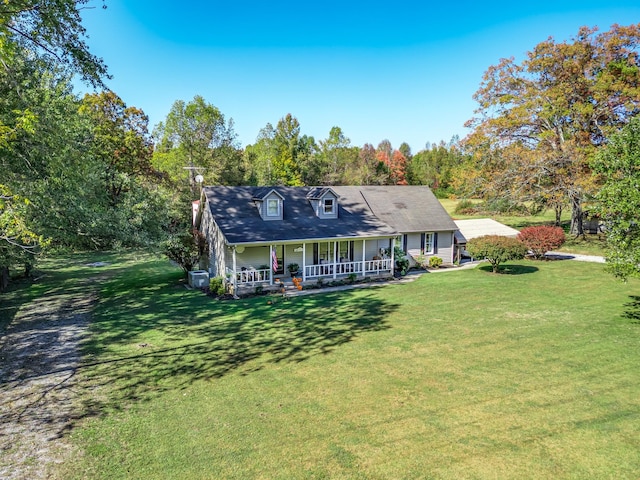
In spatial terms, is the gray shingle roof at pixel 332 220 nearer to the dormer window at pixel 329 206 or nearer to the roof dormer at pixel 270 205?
the roof dormer at pixel 270 205

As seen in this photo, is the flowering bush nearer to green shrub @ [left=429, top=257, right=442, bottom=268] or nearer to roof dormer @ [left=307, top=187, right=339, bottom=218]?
green shrub @ [left=429, top=257, right=442, bottom=268]

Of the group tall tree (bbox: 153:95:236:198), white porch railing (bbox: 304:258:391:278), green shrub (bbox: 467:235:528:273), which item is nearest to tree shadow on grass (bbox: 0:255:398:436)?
white porch railing (bbox: 304:258:391:278)

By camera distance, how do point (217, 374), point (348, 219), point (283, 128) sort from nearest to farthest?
point (217, 374) < point (348, 219) < point (283, 128)

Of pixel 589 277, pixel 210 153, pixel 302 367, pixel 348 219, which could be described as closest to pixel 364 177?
pixel 210 153

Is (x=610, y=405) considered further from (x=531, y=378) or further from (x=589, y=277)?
(x=589, y=277)

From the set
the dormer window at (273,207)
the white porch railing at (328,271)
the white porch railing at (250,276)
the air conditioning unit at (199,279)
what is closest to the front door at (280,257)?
the white porch railing at (328,271)

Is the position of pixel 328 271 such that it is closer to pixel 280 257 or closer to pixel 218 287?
pixel 280 257
